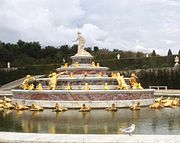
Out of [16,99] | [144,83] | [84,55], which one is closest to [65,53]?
[144,83]

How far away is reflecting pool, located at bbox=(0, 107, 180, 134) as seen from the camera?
50.0 feet

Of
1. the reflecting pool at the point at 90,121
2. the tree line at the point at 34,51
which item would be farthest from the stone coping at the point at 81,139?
the tree line at the point at 34,51

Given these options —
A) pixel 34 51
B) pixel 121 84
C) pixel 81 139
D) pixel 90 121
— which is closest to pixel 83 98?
pixel 121 84

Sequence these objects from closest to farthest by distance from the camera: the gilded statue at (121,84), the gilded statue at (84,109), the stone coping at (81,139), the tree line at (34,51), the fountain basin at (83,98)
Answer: the stone coping at (81,139) < the gilded statue at (84,109) < the fountain basin at (83,98) < the gilded statue at (121,84) < the tree line at (34,51)

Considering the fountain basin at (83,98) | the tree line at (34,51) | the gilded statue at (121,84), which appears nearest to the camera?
the fountain basin at (83,98)

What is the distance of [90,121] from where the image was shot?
1784 cm

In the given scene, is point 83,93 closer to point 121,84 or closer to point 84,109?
point 84,109

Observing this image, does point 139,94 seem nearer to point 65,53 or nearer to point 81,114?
point 81,114

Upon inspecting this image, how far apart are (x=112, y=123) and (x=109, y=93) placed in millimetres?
6582

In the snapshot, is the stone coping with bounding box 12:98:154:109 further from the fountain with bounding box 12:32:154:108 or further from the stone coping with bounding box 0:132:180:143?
the stone coping with bounding box 0:132:180:143

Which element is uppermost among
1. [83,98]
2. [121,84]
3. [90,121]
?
[121,84]

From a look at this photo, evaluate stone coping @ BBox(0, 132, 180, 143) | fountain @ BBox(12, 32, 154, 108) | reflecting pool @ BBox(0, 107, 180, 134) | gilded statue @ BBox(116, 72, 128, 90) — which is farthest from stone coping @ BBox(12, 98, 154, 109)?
stone coping @ BBox(0, 132, 180, 143)

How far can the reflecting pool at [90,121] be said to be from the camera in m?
15.2

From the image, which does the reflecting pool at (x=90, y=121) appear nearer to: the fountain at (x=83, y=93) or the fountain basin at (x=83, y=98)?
the fountain basin at (x=83, y=98)
